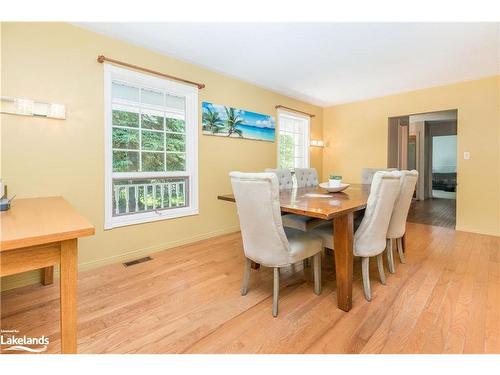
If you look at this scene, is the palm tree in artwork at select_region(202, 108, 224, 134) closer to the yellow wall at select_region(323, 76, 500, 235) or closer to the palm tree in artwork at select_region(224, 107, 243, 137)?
the palm tree in artwork at select_region(224, 107, 243, 137)

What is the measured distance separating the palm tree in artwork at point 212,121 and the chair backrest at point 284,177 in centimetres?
95

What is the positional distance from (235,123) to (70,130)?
2.05 meters

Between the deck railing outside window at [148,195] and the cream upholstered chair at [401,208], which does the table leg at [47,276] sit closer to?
the deck railing outside window at [148,195]

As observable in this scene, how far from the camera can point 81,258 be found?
7.83ft

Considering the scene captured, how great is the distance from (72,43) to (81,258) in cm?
204

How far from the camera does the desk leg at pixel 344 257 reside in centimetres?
172

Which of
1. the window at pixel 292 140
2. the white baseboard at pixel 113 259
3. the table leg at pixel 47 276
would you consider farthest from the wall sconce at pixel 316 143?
the table leg at pixel 47 276

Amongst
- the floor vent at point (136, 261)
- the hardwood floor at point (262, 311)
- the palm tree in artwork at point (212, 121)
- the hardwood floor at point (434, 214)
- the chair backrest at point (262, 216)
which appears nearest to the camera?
the hardwood floor at point (262, 311)

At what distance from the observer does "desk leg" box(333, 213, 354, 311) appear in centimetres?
172

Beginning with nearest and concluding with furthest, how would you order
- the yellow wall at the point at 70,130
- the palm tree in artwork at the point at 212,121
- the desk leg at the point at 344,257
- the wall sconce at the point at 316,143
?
the desk leg at the point at 344,257
the yellow wall at the point at 70,130
the palm tree in artwork at the point at 212,121
the wall sconce at the point at 316,143

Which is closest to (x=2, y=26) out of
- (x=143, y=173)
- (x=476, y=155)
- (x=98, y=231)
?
(x=143, y=173)

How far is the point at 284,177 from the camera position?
3240 millimetres

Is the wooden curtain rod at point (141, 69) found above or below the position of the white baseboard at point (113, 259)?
above

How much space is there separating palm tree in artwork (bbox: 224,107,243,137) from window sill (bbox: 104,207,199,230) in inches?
49.8
